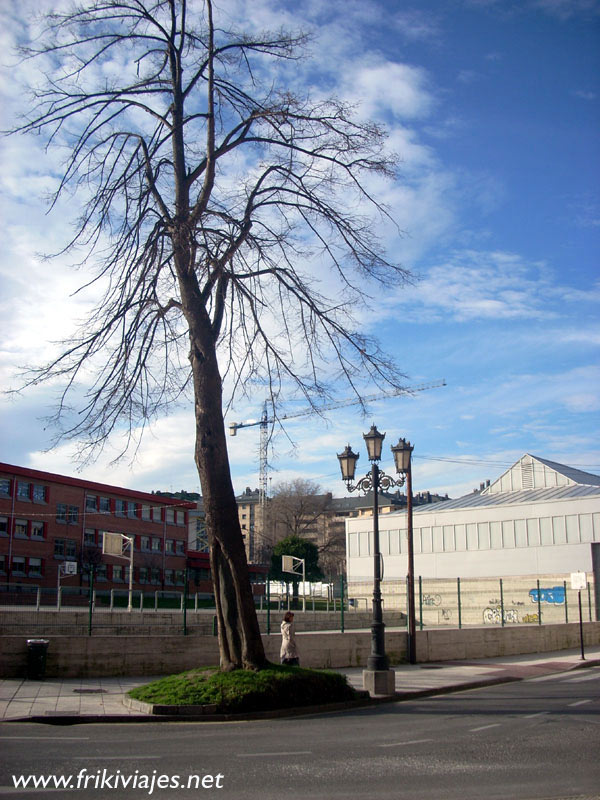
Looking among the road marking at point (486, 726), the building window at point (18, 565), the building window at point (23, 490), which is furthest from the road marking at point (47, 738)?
the building window at point (23, 490)

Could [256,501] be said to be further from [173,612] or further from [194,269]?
[194,269]

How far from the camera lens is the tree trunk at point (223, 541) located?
48.7 ft

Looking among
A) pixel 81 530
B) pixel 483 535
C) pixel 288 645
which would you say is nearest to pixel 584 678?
pixel 288 645

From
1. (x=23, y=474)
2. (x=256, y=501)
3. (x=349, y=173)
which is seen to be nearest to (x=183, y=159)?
(x=349, y=173)

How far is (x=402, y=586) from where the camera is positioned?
55.8 m

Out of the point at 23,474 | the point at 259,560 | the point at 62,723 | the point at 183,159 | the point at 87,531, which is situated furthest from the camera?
the point at 259,560

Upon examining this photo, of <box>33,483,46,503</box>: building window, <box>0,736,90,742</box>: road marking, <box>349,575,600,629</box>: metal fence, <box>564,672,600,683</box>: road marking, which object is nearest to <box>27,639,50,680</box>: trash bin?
<box>0,736,90,742</box>: road marking

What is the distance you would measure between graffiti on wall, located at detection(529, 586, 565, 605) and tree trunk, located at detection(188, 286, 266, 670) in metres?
30.6

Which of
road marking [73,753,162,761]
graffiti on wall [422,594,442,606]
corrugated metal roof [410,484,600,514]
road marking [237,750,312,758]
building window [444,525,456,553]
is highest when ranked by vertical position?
corrugated metal roof [410,484,600,514]

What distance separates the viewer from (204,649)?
20.0 meters

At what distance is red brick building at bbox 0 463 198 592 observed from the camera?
174 ft

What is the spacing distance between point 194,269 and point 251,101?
3.64 m

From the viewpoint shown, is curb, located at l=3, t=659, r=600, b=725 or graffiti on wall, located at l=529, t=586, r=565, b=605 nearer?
curb, located at l=3, t=659, r=600, b=725

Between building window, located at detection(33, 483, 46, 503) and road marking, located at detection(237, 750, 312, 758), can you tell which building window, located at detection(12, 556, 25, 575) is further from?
road marking, located at detection(237, 750, 312, 758)
